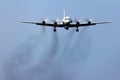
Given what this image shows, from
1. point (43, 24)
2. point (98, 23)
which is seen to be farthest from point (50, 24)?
point (98, 23)

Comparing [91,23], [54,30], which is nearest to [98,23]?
[91,23]

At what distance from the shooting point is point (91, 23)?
17700 cm

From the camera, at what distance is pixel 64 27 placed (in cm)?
17262

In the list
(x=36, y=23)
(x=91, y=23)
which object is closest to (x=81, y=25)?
(x=91, y=23)

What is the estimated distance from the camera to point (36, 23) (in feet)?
571

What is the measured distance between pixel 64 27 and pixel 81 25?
6.71 metres

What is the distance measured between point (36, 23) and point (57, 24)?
6.36m

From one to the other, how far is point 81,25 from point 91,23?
10.4 feet

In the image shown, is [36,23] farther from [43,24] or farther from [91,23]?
[91,23]

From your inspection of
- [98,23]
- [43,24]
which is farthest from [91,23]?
[43,24]

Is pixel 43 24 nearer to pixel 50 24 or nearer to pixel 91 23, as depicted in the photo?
pixel 50 24

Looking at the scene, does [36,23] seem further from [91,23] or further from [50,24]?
[91,23]

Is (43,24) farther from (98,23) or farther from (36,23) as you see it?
(98,23)

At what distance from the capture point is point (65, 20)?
573ft
